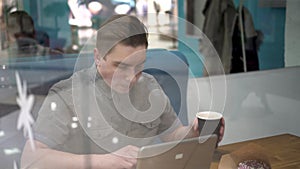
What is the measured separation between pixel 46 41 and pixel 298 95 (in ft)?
5.97

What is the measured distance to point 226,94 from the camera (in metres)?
2.67

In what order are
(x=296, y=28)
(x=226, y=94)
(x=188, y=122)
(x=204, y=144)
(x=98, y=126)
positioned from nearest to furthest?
1. (x=204, y=144)
2. (x=98, y=126)
3. (x=188, y=122)
4. (x=226, y=94)
5. (x=296, y=28)

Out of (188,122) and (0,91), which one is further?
(0,91)

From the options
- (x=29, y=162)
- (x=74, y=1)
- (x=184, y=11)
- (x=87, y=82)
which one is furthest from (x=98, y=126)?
(x=184, y=11)

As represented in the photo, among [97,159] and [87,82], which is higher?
[87,82]

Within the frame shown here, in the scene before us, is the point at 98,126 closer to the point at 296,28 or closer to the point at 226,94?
the point at 226,94

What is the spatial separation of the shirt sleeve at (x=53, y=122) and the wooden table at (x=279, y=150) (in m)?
0.52

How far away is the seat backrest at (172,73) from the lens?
74.5 inches

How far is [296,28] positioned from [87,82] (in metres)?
2.28

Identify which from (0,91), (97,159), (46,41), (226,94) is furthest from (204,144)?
(46,41)

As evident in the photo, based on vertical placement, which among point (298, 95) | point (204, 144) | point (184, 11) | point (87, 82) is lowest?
point (298, 95)

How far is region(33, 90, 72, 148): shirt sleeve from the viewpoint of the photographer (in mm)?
1363

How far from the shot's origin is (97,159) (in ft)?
4.40

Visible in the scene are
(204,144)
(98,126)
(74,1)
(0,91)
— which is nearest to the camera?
(204,144)
